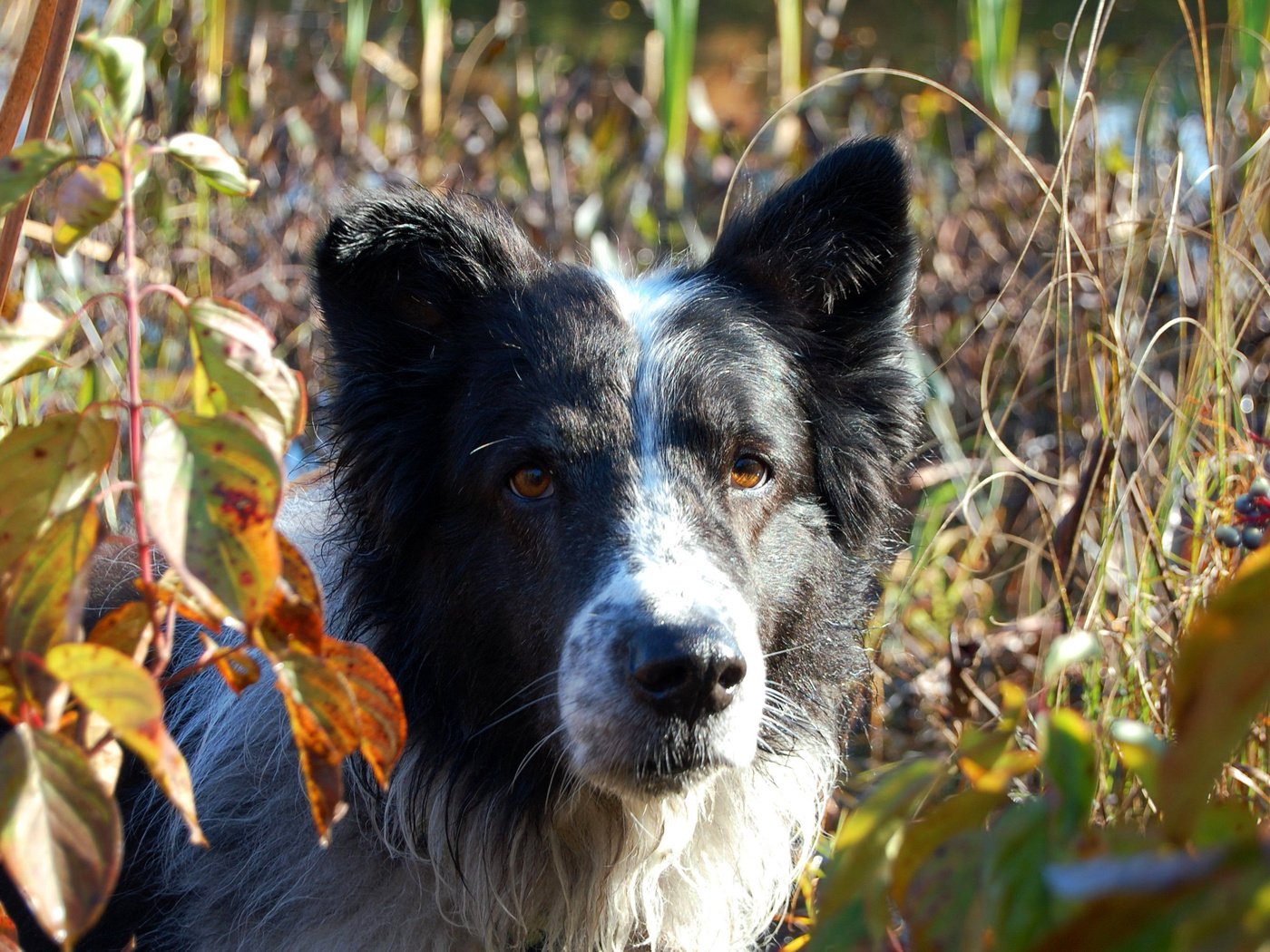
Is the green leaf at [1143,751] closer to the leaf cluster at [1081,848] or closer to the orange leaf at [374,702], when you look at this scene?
the leaf cluster at [1081,848]

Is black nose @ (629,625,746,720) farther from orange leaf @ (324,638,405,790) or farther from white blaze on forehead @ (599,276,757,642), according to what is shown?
orange leaf @ (324,638,405,790)

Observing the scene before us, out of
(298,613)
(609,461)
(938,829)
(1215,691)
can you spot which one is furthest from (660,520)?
(1215,691)

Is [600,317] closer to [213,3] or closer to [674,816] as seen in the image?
[674,816]

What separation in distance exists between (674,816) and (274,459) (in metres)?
1.61

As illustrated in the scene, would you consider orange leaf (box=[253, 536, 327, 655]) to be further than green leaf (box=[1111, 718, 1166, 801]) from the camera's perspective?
Yes

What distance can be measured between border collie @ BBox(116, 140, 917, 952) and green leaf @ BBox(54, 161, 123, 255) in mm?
1146

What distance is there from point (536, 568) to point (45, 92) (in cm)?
A: 125

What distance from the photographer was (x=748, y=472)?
273cm

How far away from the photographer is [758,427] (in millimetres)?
2750

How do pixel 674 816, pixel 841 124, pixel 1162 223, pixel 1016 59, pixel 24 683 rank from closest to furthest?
pixel 24 683, pixel 674 816, pixel 1162 223, pixel 841 124, pixel 1016 59

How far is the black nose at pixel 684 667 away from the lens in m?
2.11

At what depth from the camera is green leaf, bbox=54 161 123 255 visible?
4.89 feet

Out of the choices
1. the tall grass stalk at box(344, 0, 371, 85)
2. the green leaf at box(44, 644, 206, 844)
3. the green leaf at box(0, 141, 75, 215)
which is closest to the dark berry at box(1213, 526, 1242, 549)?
the green leaf at box(44, 644, 206, 844)

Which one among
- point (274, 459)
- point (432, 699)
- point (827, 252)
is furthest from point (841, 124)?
point (274, 459)
